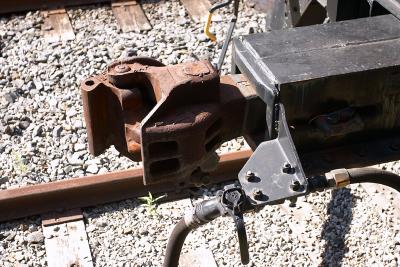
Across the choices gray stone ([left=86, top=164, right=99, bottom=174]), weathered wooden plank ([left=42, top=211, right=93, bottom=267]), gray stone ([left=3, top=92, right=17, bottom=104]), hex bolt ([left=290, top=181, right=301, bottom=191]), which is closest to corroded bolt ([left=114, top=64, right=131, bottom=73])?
hex bolt ([left=290, top=181, right=301, bottom=191])

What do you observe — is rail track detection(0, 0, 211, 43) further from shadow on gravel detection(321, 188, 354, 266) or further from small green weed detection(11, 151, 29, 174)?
shadow on gravel detection(321, 188, 354, 266)

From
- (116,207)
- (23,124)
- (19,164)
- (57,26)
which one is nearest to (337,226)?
(116,207)

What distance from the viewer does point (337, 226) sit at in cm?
354

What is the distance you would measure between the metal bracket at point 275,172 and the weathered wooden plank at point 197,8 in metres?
3.71

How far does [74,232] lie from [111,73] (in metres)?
1.76

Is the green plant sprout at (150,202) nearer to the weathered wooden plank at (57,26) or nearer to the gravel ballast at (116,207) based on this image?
the gravel ballast at (116,207)

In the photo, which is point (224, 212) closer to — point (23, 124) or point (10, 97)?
point (23, 124)

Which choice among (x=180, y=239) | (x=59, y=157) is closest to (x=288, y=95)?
(x=180, y=239)

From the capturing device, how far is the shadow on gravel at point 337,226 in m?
3.38

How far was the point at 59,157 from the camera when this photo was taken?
3961 millimetres

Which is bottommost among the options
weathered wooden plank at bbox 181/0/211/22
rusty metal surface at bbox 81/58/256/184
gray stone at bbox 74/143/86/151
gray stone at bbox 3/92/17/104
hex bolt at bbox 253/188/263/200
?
gray stone at bbox 74/143/86/151

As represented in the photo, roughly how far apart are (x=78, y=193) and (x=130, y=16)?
2.39 meters

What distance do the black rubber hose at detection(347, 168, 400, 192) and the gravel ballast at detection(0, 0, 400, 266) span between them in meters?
1.03

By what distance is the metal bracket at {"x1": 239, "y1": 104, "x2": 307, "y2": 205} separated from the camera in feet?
6.03
